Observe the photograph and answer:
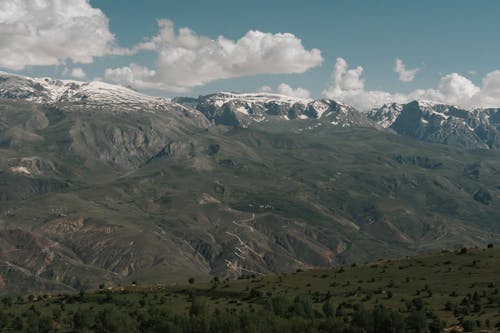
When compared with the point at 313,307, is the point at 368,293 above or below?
above

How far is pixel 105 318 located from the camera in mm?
150500

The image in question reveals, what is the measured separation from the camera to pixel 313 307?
157000 millimetres

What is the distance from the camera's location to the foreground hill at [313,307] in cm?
12850

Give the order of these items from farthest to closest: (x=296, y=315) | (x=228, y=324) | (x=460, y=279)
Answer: (x=460, y=279) → (x=296, y=315) → (x=228, y=324)

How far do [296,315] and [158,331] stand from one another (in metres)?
28.4

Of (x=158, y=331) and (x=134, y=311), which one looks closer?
(x=158, y=331)

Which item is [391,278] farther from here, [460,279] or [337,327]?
[337,327]

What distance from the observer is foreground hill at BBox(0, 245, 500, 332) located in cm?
12850

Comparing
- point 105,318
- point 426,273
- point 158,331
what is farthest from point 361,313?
point 426,273

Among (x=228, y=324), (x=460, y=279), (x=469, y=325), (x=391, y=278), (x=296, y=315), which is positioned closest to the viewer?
(x=469, y=325)

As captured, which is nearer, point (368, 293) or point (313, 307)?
point (313, 307)

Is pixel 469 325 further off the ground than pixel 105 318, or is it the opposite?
pixel 469 325

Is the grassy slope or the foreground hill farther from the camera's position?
the grassy slope

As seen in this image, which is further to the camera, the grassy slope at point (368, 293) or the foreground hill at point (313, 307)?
the grassy slope at point (368, 293)
